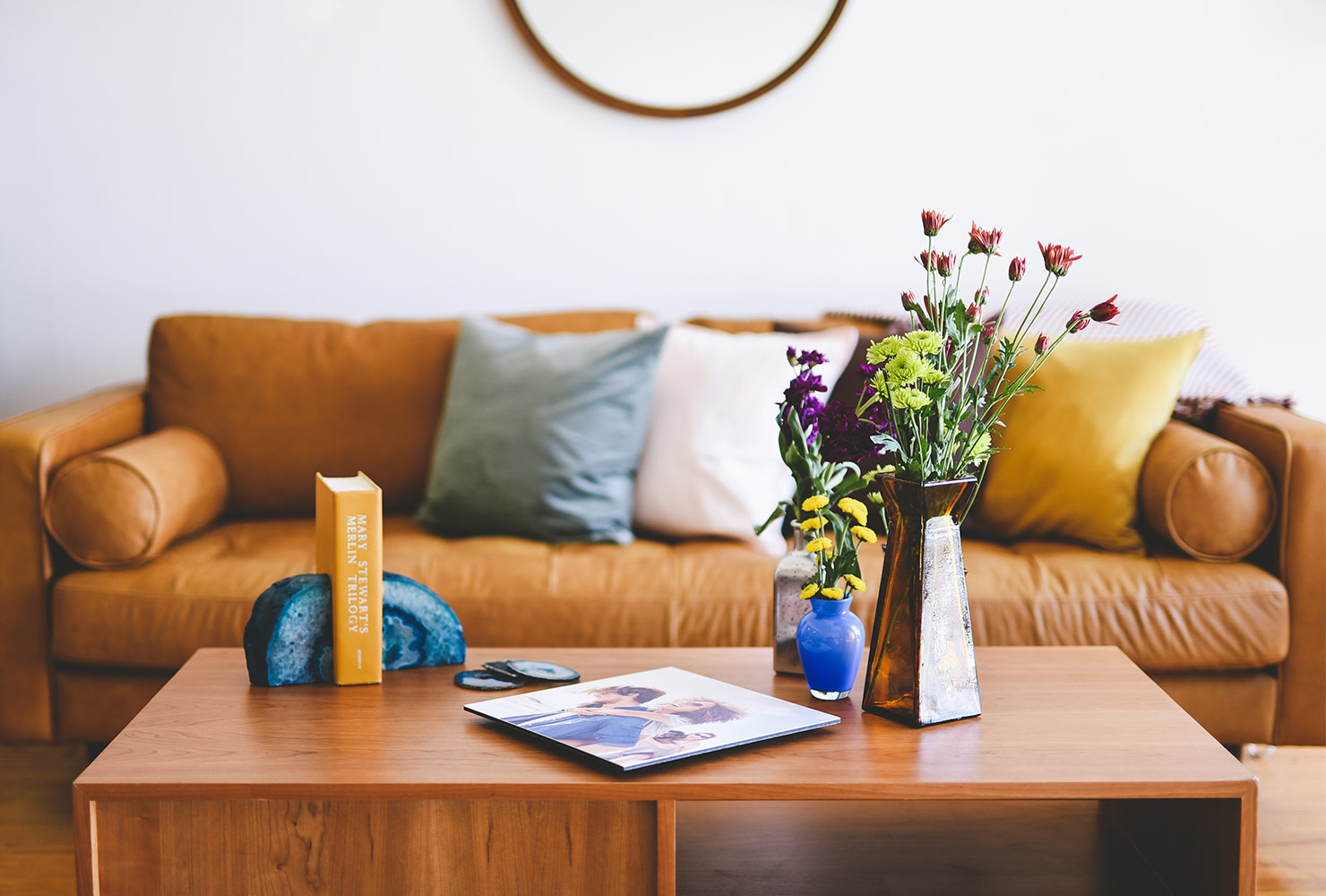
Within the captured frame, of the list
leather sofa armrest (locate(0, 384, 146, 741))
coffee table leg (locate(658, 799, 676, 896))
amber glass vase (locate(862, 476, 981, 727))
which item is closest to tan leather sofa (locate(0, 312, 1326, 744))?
leather sofa armrest (locate(0, 384, 146, 741))

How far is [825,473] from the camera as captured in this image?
4.39ft

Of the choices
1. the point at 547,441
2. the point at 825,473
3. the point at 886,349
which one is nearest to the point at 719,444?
the point at 547,441

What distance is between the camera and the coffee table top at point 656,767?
1047 millimetres

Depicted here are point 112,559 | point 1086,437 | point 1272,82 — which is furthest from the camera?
point 1272,82

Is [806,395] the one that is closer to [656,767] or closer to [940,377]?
[940,377]

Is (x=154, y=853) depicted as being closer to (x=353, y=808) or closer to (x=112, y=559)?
(x=353, y=808)

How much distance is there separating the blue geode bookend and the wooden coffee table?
5 cm

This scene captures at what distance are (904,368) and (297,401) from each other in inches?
65.4

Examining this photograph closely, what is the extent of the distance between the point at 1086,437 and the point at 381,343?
4.91ft

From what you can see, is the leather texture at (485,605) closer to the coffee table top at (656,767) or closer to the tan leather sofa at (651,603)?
the tan leather sofa at (651,603)

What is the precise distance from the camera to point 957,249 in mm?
2717

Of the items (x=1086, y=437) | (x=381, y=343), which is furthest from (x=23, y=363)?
(x=1086, y=437)

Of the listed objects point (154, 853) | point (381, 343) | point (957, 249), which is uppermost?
point (957, 249)

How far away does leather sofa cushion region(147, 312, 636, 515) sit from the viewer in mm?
2381
